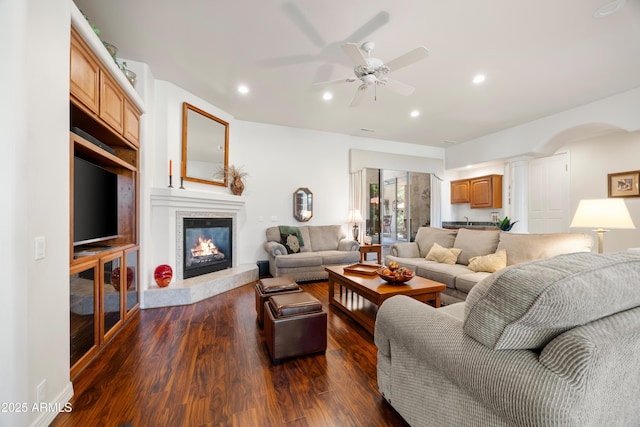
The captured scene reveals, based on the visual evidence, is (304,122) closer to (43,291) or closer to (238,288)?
(238,288)

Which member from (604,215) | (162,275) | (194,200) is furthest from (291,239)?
(604,215)

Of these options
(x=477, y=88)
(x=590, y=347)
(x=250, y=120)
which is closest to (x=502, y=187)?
(x=477, y=88)

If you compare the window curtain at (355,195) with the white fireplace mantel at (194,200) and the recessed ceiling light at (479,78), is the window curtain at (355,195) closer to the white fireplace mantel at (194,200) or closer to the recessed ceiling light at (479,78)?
the white fireplace mantel at (194,200)

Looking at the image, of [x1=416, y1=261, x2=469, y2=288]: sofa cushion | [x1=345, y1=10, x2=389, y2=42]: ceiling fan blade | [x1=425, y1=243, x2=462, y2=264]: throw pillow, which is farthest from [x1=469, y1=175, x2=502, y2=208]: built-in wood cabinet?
[x1=345, y1=10, x2=389, y2=42]: ceiling fan blade

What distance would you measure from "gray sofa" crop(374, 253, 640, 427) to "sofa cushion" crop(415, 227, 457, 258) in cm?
299

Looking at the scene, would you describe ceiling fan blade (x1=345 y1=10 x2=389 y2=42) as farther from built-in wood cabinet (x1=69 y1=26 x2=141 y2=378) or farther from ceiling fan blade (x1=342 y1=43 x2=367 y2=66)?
built-in wood cabinet (x1=69 y1=26 x2=141 y2=378)

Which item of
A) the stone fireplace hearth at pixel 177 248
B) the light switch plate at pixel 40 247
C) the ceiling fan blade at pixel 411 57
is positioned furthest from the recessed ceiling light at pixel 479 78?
the light switch plate at pixel 40 247

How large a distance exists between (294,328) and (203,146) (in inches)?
130

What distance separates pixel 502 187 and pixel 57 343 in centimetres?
742

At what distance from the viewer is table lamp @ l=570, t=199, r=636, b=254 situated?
235 cm

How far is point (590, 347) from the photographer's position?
728 millimetres

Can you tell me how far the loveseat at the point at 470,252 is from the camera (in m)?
2.78

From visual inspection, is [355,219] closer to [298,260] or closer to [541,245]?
[298,260]

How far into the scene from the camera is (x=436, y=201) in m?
6.71
